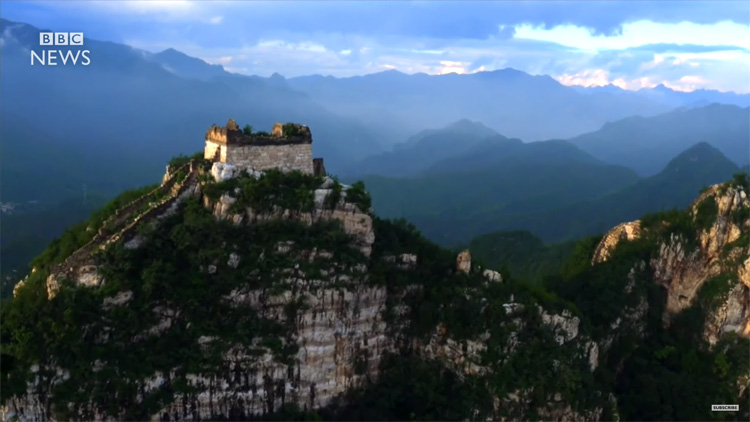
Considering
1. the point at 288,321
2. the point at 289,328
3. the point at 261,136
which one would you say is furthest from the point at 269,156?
the point at 289,328

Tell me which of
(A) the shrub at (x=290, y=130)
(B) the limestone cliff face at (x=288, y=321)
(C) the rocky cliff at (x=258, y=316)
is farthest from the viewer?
(A) the shrub at (x=290, y=130)

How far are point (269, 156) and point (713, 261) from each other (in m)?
20.8

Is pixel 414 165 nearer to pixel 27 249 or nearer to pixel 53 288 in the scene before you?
pixel 27 249

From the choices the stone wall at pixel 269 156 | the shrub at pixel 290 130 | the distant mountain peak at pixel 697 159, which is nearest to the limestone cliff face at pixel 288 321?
the stone wall at pixel 269 156

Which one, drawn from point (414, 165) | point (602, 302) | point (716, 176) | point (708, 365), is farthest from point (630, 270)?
point (414, 165)

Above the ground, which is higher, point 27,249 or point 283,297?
point 283,297

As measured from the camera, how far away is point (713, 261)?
28.0 meters

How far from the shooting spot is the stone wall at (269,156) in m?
22.1

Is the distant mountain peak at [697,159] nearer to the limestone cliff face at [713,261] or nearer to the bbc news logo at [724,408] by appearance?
the limestone cliff face at [713,261]

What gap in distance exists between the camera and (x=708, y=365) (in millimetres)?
26469

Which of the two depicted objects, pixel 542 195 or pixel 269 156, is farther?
pixel 542 195

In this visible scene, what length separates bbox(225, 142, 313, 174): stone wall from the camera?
22078 millimetres

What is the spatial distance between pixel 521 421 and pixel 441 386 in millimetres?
3169

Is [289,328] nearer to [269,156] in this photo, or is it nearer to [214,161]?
[269,156]
